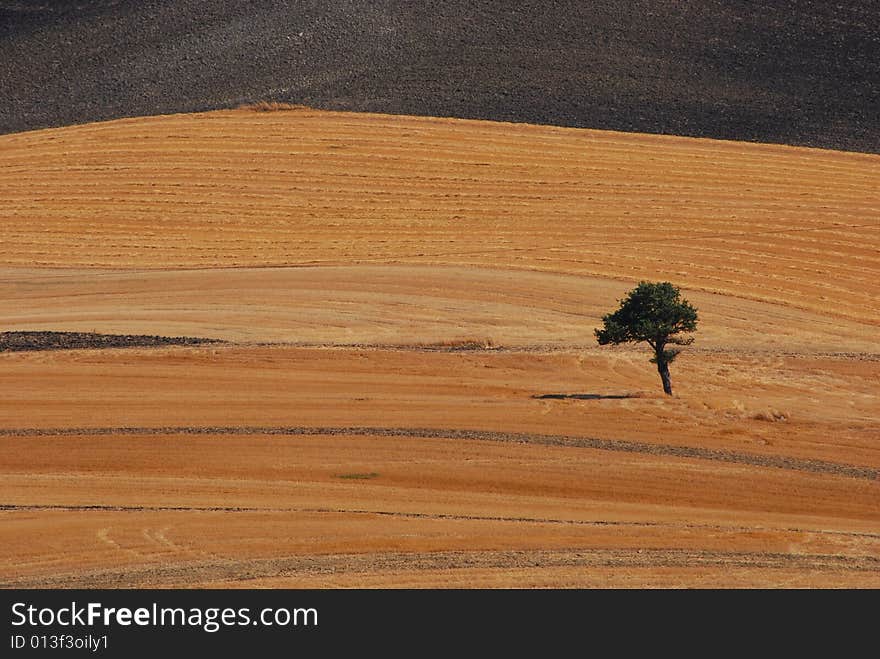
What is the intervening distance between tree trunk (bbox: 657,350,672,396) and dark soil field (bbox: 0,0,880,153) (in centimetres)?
2972

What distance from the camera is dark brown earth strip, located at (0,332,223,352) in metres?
40.4

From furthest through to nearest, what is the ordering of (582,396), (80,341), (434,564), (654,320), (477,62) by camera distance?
(477,62), (80,341), (654,320), (582,396), (434,564)

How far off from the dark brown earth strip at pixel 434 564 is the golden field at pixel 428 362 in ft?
0.25

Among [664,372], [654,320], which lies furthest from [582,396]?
[654,320]

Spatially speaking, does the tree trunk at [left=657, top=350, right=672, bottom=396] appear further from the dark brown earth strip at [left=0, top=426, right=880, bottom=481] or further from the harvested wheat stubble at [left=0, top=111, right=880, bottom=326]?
the harvested wheat stubble at [left=0, top=111, right=880, bottom=326]

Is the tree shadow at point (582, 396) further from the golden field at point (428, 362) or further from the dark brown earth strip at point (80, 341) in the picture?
the dark brown earth strip at point (80, 341)

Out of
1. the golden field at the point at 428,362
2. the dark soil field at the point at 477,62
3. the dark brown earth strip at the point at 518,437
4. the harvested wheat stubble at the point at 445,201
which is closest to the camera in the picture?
the golden field at the point at 428,362

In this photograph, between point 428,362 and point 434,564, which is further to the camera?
point 428,362

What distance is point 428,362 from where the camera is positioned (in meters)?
39.0

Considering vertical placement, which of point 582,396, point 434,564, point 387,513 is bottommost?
point 434,564

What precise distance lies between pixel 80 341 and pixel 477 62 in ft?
114

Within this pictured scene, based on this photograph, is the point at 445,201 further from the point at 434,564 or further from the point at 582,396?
the point at 434,564

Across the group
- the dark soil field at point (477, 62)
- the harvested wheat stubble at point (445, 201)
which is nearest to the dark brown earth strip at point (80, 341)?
the harvested wheat stubble at point (445, 201)

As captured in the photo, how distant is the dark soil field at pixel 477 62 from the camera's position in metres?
66.1
